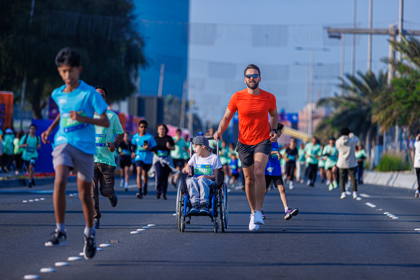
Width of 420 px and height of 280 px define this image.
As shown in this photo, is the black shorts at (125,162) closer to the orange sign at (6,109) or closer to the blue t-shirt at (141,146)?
the blue t-shirt at (141,146)

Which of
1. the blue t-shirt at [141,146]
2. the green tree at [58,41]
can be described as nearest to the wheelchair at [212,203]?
the blue t-shirt at [141,146]

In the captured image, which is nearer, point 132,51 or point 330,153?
point 330,153

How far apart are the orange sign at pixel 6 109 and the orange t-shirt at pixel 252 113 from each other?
20.6 metres

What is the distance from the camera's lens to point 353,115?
44.2m

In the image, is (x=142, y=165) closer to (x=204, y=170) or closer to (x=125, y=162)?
(x=125, y=162)

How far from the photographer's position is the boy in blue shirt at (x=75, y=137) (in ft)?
20.9

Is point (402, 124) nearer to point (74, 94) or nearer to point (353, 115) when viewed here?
point (353, 115)

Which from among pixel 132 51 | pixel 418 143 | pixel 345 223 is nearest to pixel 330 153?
pixel 418 143

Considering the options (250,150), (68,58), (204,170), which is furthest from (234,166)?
(68,58)

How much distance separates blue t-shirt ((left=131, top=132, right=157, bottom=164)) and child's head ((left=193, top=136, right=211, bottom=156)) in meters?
6.68

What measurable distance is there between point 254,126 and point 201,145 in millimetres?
822

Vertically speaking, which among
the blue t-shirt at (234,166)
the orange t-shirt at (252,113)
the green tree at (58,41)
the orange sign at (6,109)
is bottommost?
the blue t-shirt at (234,166)

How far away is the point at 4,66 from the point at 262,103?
27.6m

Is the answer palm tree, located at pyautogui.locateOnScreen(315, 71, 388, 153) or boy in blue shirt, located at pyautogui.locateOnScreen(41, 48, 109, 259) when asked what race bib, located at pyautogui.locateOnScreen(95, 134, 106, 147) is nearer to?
boy in blue shirt, located at pyautogui.locateOnScreen(41, 48, 109, 259)
